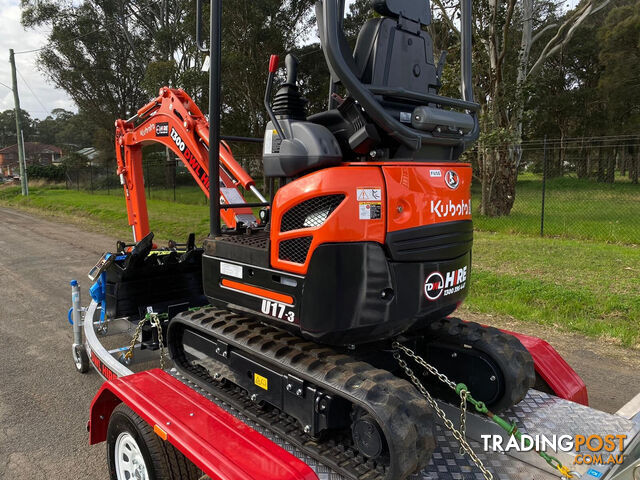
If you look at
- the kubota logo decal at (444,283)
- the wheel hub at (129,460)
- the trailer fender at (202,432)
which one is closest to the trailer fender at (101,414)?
the trailer fender at (202,432)

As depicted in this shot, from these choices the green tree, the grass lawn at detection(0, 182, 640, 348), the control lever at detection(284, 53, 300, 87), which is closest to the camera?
the control lever at detection(284, 53, 300, 87)

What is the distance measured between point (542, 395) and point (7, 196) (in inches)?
1301

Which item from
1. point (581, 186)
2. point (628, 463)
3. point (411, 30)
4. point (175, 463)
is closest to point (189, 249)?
point (175, 463)

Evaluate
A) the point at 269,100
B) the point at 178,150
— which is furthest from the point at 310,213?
the point at 178,150

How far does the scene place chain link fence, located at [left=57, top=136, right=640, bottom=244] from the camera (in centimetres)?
1249

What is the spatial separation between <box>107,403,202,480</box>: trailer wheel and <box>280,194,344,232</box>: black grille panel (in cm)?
132

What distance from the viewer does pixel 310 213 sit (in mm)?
2531

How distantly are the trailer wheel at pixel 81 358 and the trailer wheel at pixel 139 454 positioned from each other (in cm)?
200

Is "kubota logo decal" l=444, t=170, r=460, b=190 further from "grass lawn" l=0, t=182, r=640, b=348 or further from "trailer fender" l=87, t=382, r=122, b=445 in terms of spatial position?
"grass lawn" l=0, t=182, r=640, b=348

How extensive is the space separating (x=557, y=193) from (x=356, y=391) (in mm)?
20583

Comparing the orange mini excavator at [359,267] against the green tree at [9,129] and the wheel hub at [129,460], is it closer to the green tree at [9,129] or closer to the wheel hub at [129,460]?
the wheel hub at [129,460]

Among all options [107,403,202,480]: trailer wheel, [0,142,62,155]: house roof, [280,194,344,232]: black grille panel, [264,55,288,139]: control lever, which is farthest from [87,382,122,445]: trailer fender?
[0,142,62,155]: house roof

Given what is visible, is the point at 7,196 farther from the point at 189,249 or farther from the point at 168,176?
the point at 189,249

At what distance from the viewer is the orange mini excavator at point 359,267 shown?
2.39 m
